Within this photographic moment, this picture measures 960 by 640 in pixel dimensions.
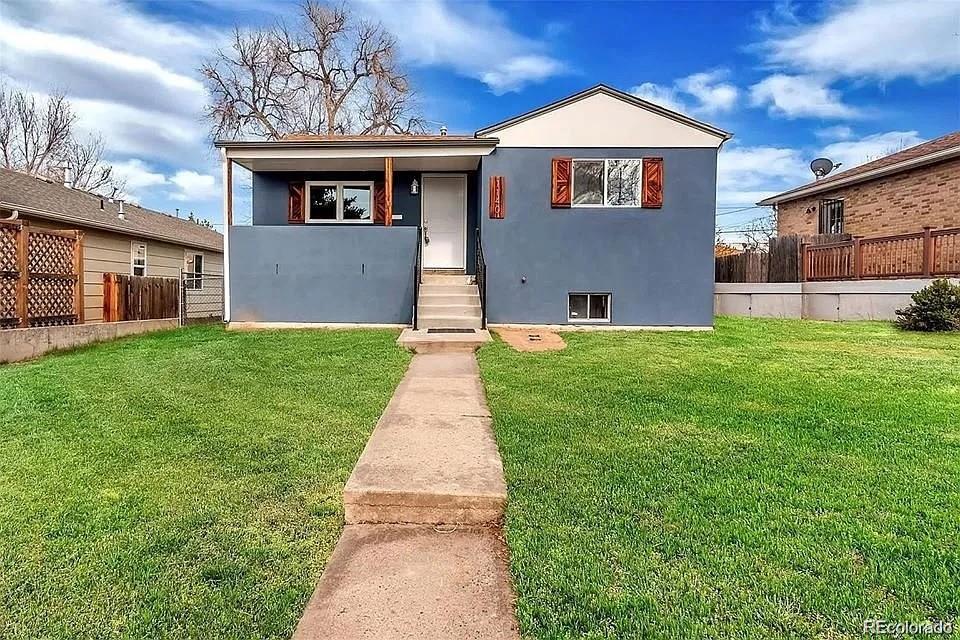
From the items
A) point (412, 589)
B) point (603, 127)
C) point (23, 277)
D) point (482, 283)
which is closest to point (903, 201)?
point (603, 127)

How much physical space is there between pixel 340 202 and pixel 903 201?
15.7 meters

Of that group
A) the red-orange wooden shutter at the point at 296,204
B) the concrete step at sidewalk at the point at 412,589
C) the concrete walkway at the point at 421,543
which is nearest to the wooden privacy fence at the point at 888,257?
the concrete walkway at the point at 421,543

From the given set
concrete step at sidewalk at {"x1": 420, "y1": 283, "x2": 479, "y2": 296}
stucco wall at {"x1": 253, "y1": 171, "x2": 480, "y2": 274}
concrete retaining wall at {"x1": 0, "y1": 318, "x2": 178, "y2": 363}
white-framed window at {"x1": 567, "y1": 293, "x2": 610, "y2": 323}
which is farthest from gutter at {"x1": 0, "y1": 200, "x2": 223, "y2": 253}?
white-framed window at {"x1": 567, "y1": 293, "x2": 610, "y2": 323}

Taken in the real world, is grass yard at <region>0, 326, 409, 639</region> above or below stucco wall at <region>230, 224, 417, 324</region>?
below

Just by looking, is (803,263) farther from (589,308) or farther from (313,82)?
(313,82)

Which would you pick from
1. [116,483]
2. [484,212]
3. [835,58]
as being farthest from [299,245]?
[835,58]

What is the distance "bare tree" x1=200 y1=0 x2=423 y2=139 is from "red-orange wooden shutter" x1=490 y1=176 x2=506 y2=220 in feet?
49.7

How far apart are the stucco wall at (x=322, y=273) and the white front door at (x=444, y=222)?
1697mm

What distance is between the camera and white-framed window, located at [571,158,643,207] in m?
10.5

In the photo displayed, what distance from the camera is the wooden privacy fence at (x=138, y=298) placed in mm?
10508

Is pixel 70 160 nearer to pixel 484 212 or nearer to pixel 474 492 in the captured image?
pixel 484 212

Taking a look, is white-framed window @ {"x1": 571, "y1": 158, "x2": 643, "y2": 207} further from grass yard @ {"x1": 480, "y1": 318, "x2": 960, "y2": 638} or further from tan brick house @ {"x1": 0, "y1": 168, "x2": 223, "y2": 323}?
tan brick house @ {"x1": 0, "y1": 168, "x2": 223, "y2": 323}

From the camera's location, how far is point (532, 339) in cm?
888

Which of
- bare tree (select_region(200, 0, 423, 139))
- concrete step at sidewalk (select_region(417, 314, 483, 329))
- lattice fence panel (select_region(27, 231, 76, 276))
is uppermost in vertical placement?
bare tree (select_region(200, 0, 423, 139))
